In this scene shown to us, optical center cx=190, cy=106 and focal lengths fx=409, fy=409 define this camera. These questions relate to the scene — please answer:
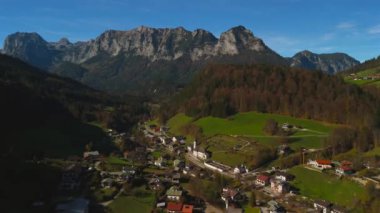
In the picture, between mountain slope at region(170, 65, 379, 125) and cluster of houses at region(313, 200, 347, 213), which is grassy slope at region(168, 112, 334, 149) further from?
cluster of houses at region(313, 200, 347, 213)

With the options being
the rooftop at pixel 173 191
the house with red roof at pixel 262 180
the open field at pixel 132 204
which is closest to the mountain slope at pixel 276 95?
the house with red roof at pixel 262 180

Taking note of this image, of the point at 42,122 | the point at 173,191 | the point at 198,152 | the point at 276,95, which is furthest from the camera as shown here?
the point at 276,95

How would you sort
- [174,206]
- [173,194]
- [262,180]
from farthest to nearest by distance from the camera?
[262,180], [173,194], [174,206]

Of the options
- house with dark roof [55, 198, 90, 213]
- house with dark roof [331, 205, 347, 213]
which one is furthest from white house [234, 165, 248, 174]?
house with dark roof [55, 198, 90, 213]

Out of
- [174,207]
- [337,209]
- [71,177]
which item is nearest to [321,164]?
[337,209]

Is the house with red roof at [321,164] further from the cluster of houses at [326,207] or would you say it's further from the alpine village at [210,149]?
the cluster of houses at [326,207]

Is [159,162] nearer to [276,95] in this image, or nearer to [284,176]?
[284,176]
